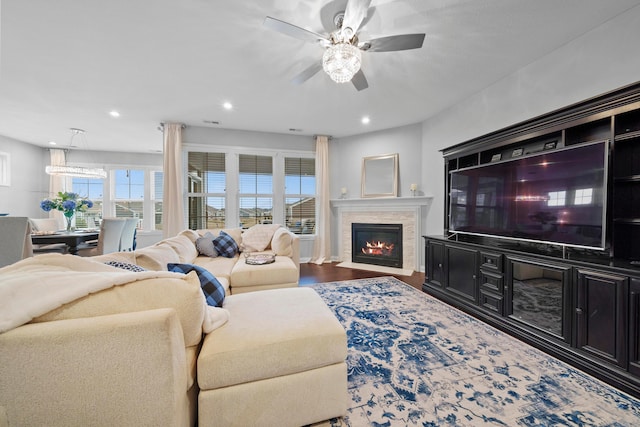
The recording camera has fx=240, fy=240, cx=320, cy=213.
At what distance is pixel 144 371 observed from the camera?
33.5 inches

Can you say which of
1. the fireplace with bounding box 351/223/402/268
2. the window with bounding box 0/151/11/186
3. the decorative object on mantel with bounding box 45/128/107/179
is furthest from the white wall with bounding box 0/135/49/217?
the fireplace with bounding box 351/223/402/268

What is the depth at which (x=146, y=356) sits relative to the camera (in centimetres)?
85

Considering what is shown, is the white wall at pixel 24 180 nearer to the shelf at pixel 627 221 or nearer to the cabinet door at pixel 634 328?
the cabinet door at pixel 634 328

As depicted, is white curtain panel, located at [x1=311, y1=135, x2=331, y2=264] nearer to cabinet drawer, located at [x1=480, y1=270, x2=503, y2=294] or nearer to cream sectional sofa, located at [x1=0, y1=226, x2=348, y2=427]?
cabinet drawer, located at [x1=480, y1=270, x2=503, y2=294]

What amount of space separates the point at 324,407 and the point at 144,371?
0.86 meters

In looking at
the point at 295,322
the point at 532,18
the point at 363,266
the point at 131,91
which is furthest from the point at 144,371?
the point at 363,266

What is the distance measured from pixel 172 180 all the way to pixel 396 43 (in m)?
4.23

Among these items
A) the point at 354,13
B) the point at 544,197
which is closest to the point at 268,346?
the point at 354,13

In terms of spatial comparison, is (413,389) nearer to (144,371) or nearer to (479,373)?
(479,373)

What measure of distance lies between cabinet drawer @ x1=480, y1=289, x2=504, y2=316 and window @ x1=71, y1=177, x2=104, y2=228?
812 centimetres

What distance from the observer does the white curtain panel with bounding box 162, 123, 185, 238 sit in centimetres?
438

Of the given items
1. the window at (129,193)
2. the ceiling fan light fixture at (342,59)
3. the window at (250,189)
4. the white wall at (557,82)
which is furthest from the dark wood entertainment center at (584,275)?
the window at (129,193)

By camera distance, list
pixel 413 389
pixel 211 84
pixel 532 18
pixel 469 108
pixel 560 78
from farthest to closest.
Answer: pixel 469 108
pixel 211 84
pixel 560 78
pixel 532 18
pixel 413 389

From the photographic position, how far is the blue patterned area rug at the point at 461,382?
50.9 inches
